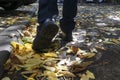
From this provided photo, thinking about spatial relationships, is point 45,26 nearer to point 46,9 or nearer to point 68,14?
point 46,9

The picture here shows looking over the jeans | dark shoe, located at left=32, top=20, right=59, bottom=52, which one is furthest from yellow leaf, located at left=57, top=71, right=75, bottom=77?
the jeans

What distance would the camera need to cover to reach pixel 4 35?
4.22 meters

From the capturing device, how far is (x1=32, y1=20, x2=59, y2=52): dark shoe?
3199 millimetres

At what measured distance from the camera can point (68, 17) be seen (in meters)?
4.07

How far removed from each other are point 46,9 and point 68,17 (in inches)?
23.7

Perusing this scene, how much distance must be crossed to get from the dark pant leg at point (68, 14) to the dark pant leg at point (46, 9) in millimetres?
401

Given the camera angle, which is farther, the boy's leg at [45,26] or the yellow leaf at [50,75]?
the boy's leg at [45,26]

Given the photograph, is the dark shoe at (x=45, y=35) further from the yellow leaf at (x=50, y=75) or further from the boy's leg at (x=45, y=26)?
the yellow leaf at (x=50, y=75)

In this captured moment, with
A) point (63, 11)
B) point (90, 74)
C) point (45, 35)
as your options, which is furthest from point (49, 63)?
point (63, 11)

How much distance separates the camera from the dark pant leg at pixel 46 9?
3.48 m

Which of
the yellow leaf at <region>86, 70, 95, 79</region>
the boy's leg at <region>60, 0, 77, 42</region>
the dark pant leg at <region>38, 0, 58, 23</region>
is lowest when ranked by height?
the yellow leaf at <region>86, 70, 95, 79</region>

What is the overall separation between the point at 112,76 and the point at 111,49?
1.04 meters

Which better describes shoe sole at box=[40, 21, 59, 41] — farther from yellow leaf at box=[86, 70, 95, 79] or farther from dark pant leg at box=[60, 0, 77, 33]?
dark pant leg at box=[60, 0, 77, 33]

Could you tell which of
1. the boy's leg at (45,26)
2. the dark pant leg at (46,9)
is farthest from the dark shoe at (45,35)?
the dark pant leg at (46,9)
